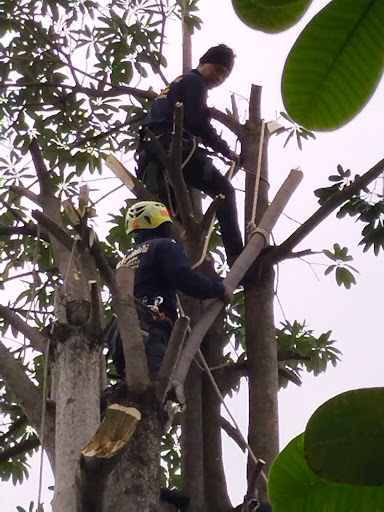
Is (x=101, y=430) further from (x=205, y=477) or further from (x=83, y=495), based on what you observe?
(x=205, y=477)

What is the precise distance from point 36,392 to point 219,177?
4.68 ft

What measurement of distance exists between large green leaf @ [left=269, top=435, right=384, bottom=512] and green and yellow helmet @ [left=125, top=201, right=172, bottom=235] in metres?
2.48

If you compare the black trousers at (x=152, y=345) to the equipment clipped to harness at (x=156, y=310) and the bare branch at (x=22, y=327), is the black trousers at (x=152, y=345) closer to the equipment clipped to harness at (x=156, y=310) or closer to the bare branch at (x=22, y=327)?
the equipment clipped to harness at (x=156, y=310)

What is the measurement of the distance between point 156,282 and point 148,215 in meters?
0.27

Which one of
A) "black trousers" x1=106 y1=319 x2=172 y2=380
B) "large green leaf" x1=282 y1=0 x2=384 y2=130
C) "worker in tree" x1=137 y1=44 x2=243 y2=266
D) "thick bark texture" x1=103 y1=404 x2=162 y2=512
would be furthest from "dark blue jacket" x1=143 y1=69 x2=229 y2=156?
"large green leaf" x1=282 y1=0 x2=384 y2=130

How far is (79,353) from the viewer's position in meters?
2.30

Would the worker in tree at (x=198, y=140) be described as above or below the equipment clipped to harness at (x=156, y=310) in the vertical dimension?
above

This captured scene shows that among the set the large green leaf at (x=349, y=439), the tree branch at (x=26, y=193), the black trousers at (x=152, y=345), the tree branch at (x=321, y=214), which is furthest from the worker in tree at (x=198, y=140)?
the large green leaf at (x=349, y=439)

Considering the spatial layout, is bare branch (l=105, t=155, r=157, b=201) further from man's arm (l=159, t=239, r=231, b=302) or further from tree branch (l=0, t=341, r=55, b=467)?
tree branch (l=0, t=341, r=55, b=467)

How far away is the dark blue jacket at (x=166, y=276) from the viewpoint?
2787 mm

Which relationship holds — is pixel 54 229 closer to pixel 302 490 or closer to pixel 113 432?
pixel 113 432

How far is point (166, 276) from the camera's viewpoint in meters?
2.93

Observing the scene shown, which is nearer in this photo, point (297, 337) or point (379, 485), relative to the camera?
point (379, 485)

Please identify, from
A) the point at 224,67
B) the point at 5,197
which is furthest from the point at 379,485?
the point at 5,197
